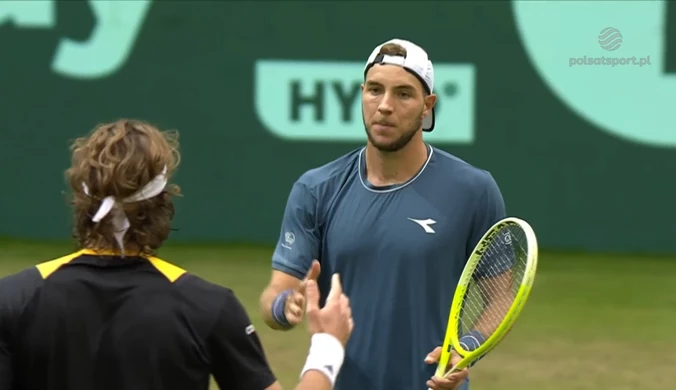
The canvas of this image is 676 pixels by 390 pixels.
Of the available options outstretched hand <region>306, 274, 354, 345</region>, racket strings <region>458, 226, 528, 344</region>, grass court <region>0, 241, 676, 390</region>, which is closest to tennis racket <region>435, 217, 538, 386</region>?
racket strings <region>458, 226, 528, 344</region>

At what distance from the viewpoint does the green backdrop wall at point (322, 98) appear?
486 inches

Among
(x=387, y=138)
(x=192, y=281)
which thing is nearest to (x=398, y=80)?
(x=387, y=138)

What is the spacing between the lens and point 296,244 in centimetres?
418

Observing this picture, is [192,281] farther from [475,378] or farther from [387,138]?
[475,378]

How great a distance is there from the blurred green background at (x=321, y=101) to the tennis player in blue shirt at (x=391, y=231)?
7861 mm

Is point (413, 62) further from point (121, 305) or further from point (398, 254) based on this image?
point (121, 305)

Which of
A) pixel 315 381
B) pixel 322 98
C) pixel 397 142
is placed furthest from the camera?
pixel 322 98

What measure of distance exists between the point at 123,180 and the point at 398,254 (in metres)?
1.42

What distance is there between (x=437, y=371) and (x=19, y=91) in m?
9.68

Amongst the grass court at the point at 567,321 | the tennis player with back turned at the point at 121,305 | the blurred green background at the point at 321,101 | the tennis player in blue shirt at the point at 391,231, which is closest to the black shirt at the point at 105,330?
the tennis player with back turned at the point at 121,305

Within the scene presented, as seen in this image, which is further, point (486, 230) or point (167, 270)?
point (486, 230)

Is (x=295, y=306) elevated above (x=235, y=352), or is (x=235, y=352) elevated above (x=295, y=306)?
(x=235, y=352)

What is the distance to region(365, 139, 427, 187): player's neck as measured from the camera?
4152 millimetres

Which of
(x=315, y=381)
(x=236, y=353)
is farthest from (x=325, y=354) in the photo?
(x=236, y=353)
